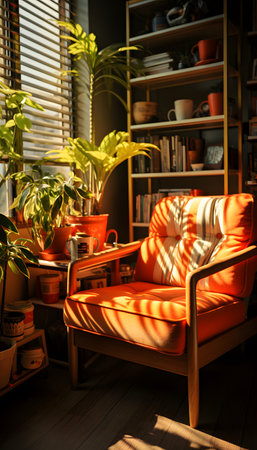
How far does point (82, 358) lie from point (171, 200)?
97 centimetres

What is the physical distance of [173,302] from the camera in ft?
5.69

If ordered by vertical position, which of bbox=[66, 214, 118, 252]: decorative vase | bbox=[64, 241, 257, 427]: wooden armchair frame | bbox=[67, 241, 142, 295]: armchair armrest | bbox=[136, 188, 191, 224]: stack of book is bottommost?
bbox=[64, 241, 257, 427]: wooden armchair frame

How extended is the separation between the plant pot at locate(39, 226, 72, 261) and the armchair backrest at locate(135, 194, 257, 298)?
16.8 inches

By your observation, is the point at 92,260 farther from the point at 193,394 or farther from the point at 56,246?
the point at 193,394

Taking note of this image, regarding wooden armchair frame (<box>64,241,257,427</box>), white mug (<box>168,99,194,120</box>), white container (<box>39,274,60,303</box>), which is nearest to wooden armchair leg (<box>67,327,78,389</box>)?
wooden armchair frame (<box>64,241,257,427</box>)

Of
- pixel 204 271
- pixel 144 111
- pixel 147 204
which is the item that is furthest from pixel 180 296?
pixel 144 111

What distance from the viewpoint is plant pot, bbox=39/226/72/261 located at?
217cm

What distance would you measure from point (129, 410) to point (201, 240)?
88 centimetres

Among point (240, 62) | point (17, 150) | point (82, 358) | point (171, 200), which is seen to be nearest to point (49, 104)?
point (17, 150)

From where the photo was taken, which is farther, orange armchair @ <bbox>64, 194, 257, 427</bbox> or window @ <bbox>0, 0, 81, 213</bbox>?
window @ <bbox>0, 0, 81, 213</bbox>

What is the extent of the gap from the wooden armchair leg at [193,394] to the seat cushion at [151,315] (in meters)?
0.10

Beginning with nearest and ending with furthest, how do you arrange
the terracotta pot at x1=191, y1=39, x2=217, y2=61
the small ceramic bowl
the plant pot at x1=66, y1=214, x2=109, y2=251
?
the plant pot at x1=66, y1=214, x2=109, y2=251 < the terracotta pot at x1=191, y1=39, x2=217, y2=61 < the small ceramic bowl

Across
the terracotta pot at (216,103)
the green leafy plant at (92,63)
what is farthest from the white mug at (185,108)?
the green leafy plant at (92,63)

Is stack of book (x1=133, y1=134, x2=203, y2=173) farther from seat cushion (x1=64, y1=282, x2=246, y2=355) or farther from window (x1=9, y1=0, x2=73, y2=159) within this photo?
seat cushion (x1=64, y1=282, x2=246, y2=355)
